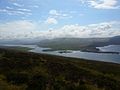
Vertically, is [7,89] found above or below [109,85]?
above

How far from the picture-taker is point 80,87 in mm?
19641

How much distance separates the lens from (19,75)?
1059 inches

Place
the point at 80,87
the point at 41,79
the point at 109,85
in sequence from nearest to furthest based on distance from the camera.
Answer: the point at 80,87 → the point at 41,79 → the point at 109,85

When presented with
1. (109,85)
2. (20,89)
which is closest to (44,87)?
(20,89)

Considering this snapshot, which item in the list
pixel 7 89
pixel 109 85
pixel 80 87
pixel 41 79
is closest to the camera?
pixel 7 89

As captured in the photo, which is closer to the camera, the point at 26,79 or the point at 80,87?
the point at 80,87

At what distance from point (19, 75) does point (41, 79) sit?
477 centimetres

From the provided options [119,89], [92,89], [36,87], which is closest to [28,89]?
[36,87]

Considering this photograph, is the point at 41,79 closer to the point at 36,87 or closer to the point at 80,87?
the point at 36,87

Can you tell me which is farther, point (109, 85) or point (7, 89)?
point (109, 85)

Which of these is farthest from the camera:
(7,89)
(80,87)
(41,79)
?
(41,79)

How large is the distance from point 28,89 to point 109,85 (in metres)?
11.2

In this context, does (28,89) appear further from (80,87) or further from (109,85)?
(109,85)

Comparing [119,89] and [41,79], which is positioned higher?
[41,79]
